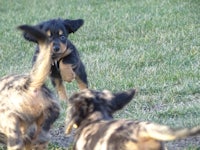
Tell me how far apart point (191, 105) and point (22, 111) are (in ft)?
9.08

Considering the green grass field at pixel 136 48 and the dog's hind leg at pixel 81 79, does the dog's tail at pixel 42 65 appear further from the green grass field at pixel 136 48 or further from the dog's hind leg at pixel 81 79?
the dog's hind leg at pixel 81 79

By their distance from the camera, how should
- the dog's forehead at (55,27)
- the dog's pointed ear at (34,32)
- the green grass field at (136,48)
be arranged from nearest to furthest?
1. the dog's pointed ear at (34,32)
2. the green grass field at (136,48)
3. the dog's forehead at (55,27)

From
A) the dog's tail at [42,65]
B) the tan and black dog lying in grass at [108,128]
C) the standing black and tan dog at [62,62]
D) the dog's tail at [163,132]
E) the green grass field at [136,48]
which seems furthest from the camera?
the standing black and tan dog at [62,62]

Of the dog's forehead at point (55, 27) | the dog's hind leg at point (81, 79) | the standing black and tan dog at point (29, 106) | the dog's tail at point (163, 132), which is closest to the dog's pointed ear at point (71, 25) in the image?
the dog's forehead at point (55, 27)

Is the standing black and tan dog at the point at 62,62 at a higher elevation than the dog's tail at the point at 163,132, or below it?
below

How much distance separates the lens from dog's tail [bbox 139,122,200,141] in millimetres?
4355

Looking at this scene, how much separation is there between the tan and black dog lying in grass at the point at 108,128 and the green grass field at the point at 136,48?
1.32 metres

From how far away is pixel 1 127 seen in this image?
5.73 metres

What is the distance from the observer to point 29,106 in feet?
18.8

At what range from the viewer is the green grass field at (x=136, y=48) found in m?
8.12

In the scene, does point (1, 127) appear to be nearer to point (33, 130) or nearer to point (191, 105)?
point (33, 130)

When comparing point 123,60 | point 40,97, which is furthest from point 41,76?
point 123,60

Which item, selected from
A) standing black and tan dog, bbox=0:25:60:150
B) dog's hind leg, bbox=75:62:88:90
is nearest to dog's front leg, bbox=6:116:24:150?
standing black and tan dog, bbox=0:25:60:150

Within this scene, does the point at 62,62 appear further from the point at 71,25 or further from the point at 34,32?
the point at 34,32
